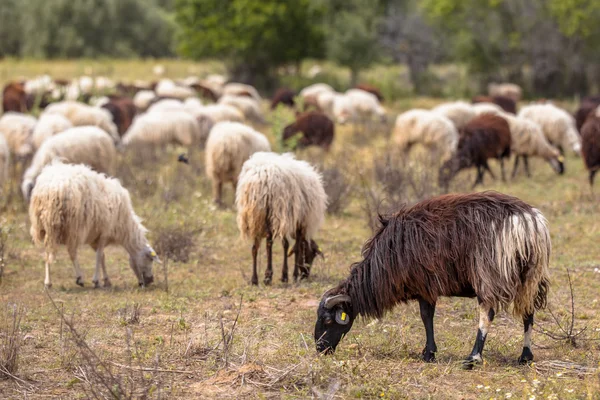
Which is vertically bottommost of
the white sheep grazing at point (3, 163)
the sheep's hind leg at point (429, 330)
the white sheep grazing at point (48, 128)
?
the sheep's hind leg at point (429, 330)

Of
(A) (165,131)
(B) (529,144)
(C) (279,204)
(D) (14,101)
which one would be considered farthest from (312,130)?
(D) (14,101)

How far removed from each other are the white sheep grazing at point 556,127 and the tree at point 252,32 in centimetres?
1624

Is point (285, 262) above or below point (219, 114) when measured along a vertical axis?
below

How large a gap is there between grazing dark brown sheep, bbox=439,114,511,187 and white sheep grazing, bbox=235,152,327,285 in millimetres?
6230

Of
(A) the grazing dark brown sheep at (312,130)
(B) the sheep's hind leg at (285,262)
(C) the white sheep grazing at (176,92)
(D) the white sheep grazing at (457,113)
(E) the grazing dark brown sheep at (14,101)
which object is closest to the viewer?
(B) the sheep's hind leg at (285,262)

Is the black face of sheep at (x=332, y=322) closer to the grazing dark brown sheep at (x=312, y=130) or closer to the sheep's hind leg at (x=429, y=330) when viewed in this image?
the sheep's hind leg at (x=429, y=330)

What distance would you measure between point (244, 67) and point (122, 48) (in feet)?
36.7

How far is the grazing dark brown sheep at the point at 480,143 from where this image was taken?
47.0 ft

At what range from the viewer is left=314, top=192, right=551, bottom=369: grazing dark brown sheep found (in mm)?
5449

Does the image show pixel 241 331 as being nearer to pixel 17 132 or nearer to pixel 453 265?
pixel 453 265

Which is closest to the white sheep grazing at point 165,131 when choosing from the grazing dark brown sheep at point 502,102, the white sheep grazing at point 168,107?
the white sheep grazing at point 168,107

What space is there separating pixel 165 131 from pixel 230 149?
5.23 meters

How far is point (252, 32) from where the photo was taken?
3216cm

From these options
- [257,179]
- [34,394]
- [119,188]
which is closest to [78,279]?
[119,188]
